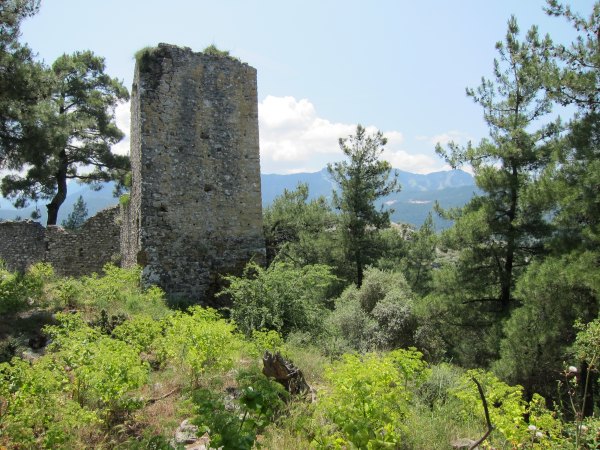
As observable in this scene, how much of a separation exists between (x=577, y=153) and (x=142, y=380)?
8.89m

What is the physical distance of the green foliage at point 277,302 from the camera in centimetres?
895

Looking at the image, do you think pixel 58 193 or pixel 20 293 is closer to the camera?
pixel 20 293

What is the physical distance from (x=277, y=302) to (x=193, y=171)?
11.7 feet

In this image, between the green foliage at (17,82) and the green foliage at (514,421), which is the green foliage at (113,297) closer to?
the green foliage at (17,82)

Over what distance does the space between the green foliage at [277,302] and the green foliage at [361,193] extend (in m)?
6.52

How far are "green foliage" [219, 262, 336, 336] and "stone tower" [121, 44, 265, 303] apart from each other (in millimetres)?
1145

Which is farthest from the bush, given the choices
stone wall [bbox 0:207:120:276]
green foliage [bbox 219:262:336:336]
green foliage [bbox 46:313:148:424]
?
stone wall [bbox 0:207:120:276]

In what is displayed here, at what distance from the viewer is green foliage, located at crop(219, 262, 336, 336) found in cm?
895

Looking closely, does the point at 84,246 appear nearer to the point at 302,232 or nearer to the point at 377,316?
the point at 302,232

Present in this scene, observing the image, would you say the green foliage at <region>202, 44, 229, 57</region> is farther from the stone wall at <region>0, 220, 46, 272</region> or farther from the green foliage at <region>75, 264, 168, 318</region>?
the stone wall at <region>0, 220, 46, 272</region>

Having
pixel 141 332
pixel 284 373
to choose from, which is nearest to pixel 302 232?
pixel 141 332

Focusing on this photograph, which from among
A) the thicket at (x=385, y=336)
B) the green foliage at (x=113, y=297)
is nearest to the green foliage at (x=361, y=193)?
the thicket at (x=385, y=336)

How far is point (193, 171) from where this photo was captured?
10344 mm

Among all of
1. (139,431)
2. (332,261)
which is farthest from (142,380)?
(332,261)
